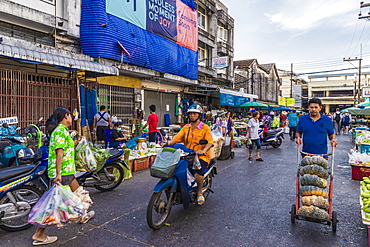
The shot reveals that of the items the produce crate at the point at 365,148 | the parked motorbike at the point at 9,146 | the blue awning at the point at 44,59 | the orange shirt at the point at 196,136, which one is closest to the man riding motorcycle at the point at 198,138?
the orange shirt at the point at 196,136

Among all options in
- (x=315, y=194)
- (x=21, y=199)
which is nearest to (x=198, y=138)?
(x=315, y=194)

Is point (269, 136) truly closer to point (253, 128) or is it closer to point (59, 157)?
point (253, 128)

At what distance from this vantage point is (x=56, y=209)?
10.7 feet

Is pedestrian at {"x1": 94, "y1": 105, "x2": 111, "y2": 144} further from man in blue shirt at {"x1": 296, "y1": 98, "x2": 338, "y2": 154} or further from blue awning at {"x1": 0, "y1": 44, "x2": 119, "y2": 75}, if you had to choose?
man in blue shirt at {"x1": 296, "y1": 98, "x2": 338, "y2": 154}

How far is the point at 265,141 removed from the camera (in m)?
12.5

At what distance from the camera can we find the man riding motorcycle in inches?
177

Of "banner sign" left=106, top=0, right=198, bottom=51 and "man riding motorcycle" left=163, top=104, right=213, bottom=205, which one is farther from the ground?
"banner sign" left=106, top=0, right=198, bottom=51

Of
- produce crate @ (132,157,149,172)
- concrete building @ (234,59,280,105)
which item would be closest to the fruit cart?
produce crate @ (132,157,149,172)

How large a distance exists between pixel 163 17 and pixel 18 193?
41.7 feet

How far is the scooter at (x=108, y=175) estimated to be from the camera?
17.5 feet

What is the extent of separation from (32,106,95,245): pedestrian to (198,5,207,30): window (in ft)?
61.5

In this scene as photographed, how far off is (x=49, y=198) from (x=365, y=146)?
348 inches

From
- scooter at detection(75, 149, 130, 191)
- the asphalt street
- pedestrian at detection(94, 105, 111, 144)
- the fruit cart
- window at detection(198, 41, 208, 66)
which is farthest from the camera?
window at detection(198, 41, 208, 66)

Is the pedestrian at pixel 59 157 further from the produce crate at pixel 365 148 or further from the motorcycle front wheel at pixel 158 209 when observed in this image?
the produce crate at pixel 365 148
